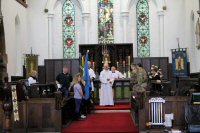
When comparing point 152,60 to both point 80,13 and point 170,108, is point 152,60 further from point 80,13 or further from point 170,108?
point 170,108

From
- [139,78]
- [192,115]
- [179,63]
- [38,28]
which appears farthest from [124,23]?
[192,115]

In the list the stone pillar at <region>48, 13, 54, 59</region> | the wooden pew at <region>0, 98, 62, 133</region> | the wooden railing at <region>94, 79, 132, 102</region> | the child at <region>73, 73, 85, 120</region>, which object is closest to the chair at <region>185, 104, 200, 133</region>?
the wooden pew at <region>0, 98, 62, 133</region>

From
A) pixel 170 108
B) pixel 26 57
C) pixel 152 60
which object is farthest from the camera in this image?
pixel 152 60

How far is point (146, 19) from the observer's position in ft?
81.4

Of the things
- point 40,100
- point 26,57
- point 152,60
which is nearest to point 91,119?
point 40,100

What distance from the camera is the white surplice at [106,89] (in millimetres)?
17925

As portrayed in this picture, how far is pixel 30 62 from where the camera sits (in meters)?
22.0

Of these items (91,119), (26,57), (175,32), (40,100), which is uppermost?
(175,32)

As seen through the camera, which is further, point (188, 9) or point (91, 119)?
point (188, 9)

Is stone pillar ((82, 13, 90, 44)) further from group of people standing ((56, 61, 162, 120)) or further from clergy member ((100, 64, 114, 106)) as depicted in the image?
clergy member ((100, 64, 114, 106))

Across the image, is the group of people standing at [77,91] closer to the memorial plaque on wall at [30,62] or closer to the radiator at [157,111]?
the radiator at [157,111]

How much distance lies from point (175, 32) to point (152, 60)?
234cm

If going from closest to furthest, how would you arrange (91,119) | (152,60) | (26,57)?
(91,119) → (26,57) → (152,60)

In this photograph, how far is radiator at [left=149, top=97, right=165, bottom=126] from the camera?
11148 mm
